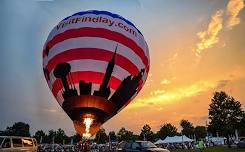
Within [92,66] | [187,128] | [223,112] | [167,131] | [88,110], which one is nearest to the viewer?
[88,110]

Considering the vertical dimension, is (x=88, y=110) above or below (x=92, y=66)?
below

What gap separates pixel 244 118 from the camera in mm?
60281

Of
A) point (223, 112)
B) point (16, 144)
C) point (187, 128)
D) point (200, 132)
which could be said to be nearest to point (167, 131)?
point (187, 128)

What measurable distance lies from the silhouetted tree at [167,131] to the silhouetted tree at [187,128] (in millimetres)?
4749

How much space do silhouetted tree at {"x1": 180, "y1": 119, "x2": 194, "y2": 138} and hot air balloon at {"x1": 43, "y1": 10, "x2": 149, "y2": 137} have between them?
114 metres

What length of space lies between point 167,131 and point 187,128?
13.1 m

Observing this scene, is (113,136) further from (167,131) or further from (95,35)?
(95,35)

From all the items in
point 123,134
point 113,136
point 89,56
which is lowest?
point 113,136

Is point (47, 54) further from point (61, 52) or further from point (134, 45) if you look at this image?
point (134, 45)

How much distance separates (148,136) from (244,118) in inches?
2461

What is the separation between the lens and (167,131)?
123 m

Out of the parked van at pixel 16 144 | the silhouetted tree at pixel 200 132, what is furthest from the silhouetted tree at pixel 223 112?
the silhouetted tree at pixel 200 132

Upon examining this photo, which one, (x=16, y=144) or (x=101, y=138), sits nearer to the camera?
(x=16, y=144)

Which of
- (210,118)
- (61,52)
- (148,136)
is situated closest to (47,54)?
(61,52)
